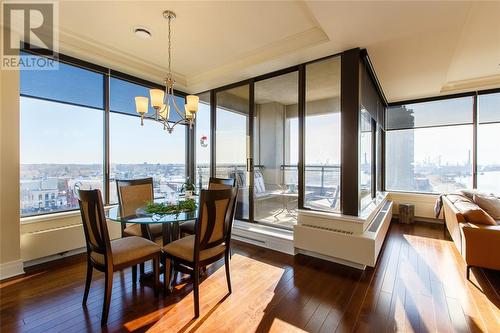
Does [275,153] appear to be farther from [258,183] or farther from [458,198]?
[458,198]

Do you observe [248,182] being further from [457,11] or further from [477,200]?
[477,200]

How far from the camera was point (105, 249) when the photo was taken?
6.15ft

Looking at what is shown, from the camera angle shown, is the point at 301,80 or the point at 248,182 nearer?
the point at 301,80

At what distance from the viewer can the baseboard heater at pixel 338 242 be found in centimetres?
268

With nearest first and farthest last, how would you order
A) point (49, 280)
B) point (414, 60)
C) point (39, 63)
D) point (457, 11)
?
point (457, 11) < point (49, 280) < point (39, 63) < point (414, 60)

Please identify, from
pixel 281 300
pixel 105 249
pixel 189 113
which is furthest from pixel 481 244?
pixel 105 249

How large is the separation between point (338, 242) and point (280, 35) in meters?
2.71

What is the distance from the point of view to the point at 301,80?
334 centimetres

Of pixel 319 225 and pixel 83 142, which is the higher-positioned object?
pixel 83 142

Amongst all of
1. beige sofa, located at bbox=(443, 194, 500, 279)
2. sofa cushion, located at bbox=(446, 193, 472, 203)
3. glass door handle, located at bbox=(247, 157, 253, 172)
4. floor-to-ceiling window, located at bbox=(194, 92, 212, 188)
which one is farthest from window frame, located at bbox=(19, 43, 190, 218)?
sofa cushion, located at bbox=(446, 193, 472, 203)

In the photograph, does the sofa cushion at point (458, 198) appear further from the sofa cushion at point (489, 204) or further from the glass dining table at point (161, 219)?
the glass dining table at point (161, 219)

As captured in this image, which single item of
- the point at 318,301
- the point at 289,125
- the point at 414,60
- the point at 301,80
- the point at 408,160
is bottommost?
the point at 318,301

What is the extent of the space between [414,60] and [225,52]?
107 inches

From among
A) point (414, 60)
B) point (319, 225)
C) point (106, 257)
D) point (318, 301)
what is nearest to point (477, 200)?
point (414, 60)
